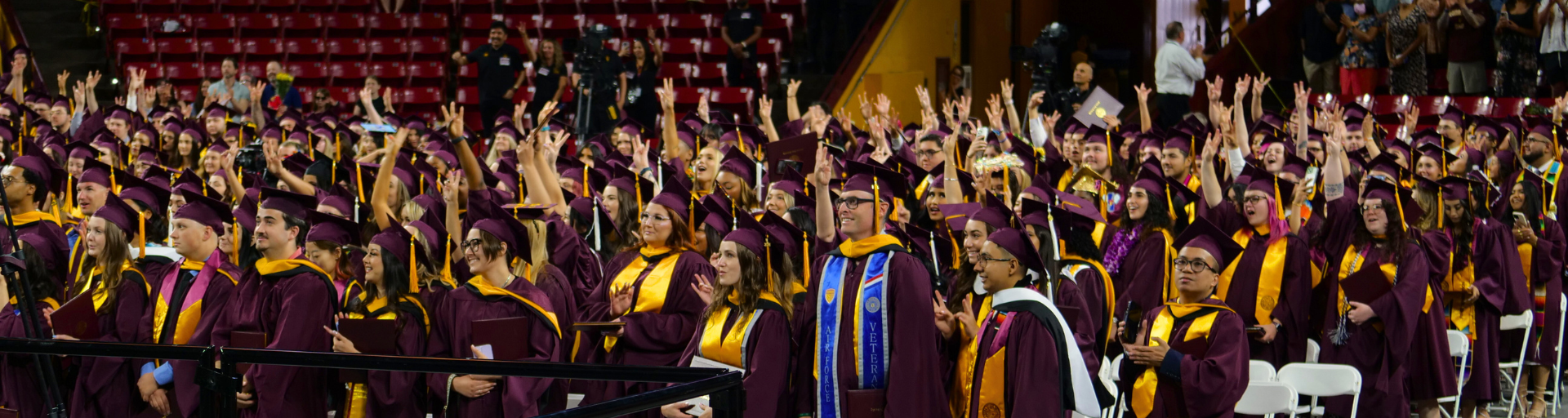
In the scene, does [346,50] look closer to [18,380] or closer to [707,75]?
[707,75]

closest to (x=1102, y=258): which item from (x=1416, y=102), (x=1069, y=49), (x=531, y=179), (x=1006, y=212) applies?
(x=1006, y=212)

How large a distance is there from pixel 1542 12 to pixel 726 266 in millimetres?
10610

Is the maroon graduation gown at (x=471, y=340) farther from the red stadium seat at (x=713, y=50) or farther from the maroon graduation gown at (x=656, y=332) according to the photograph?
the red stadium seat at (x=713, y=50)

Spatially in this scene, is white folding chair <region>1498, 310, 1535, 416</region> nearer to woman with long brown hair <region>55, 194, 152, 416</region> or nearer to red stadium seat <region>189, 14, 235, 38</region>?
woman with long brown hair <region>55, 194, 152, 416</region>

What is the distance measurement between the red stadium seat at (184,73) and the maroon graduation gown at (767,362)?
13921mm

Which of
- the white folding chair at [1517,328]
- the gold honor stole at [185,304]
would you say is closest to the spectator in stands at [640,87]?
the gold honor stole at [185,304]

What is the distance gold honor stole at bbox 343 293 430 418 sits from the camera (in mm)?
4945

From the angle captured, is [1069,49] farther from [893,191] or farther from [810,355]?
[810,355]

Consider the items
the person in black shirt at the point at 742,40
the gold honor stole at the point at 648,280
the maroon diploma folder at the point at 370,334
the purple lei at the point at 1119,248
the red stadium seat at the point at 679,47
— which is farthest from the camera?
the red stadium seat at the point at 679,47

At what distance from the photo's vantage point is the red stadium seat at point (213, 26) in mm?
17641

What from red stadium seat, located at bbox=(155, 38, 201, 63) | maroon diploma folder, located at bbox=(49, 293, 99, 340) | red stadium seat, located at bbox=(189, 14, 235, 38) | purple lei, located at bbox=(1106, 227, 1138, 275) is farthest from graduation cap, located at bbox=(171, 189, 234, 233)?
red stadium seat, located at bbox=(189, 14, 235, 38)

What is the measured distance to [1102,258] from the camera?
6574 mm

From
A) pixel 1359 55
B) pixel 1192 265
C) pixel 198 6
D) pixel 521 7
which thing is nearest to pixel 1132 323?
pixel 1192 265

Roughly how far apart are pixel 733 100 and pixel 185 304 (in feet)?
34.2
